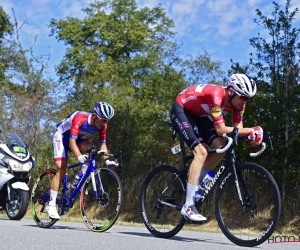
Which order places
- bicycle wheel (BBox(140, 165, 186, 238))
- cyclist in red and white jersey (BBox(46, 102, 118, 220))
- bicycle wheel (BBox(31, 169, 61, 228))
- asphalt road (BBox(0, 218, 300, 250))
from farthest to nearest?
bicycle wheel (BBox(31, 169, 61, 228))
cyclist in red and white jersey (BBox(46, 102, 118, 220))
bicycle wheel (BBox(140, 165, 186, 238))
asphalt road (BBox(0, 218, 300, 250))

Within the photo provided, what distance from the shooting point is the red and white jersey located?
732 centimetres

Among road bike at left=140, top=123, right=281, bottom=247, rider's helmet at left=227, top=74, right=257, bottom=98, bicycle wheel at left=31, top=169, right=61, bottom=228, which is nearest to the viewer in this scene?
road bike at left=140, top=123, right=281, bottom=247

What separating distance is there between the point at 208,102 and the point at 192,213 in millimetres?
1371

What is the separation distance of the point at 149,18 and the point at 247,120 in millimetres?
36879

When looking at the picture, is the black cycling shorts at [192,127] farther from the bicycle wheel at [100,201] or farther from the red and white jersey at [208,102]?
the bicycle wheel at [100,201]

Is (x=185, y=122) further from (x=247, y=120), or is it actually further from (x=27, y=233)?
(x=247, y=120)

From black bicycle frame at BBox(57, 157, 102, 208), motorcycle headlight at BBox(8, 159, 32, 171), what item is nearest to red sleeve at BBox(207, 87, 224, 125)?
black bicycle frame at BBox(57, 157, 102, 208)

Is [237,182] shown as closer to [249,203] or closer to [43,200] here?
[249,203]

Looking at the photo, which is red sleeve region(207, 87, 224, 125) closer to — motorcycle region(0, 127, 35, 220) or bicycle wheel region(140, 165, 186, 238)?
bicycle wheel region(140, 165, 186, 238)

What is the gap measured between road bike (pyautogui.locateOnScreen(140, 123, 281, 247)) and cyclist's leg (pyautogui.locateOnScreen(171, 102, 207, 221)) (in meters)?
0.13

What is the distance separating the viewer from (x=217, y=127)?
7.31 meters

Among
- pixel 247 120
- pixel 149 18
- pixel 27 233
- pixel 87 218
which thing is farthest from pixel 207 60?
pixel 149 18

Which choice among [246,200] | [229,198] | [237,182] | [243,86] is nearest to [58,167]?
[229,198]

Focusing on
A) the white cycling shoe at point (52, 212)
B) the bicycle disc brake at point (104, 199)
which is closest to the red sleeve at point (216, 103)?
the bicycle disc brake at point (104, 199)
